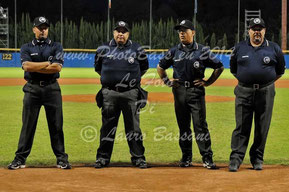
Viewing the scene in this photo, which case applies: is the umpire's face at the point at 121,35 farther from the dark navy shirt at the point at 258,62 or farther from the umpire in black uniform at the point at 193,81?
the dark navy shirt at the point at 258,62

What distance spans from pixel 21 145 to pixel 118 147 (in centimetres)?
286

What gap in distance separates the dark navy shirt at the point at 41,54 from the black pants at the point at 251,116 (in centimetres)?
236

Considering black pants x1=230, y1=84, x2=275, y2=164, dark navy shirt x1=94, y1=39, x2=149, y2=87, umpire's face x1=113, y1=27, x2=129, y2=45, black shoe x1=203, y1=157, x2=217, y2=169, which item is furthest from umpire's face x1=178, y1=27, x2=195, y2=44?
black shoe x1=203, y1=157, x2=217, y2=169

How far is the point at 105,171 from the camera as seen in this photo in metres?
7.31

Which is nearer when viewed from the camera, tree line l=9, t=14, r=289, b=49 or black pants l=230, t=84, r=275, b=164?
black pants l=230, t=84, r=275, b=164

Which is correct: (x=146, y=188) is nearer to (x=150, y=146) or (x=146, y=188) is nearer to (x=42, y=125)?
(x=150, y=146)

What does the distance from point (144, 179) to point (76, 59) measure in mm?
36137

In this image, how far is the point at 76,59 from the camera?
139 ft

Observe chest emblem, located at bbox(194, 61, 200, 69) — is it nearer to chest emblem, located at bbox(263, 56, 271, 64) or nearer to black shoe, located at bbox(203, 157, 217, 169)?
chest emblem, located at bbox(263, 56, 271, 64)

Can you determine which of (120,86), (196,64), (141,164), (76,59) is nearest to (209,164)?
(141,164)

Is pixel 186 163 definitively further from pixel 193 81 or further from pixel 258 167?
pixel 193 81

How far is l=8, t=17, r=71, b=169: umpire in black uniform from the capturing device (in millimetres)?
7340

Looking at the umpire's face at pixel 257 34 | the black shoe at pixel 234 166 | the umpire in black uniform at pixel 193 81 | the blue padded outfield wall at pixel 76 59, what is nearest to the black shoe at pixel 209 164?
the umpire in black uniform at pixel 193 81

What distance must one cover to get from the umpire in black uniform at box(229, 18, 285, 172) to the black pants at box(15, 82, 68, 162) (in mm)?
2260
